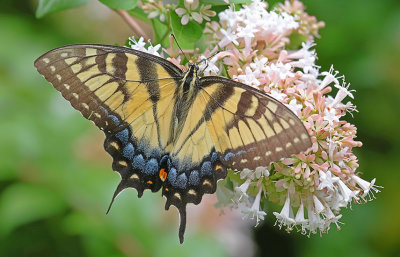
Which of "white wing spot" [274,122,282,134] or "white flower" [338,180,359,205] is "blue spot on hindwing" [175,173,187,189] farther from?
"white flower" [338,180,359,205]

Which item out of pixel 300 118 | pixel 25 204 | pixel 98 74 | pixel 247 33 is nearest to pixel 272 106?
pixel 300 118

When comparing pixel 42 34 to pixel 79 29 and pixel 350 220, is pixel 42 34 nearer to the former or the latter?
pixel 79 29

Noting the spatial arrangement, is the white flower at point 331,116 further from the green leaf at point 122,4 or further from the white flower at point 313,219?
the green leaf at point 122,4

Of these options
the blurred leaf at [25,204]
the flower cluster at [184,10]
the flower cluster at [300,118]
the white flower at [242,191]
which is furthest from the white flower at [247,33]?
the blurred leaf at [25,204]

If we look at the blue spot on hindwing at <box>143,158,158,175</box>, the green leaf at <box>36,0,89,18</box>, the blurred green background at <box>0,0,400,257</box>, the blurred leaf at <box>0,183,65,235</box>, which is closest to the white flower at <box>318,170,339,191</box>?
the blue spot on hindwing at <box>143,158,158,175</box>

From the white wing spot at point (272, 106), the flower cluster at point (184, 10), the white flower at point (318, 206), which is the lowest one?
the white flower at point (318, 206)
